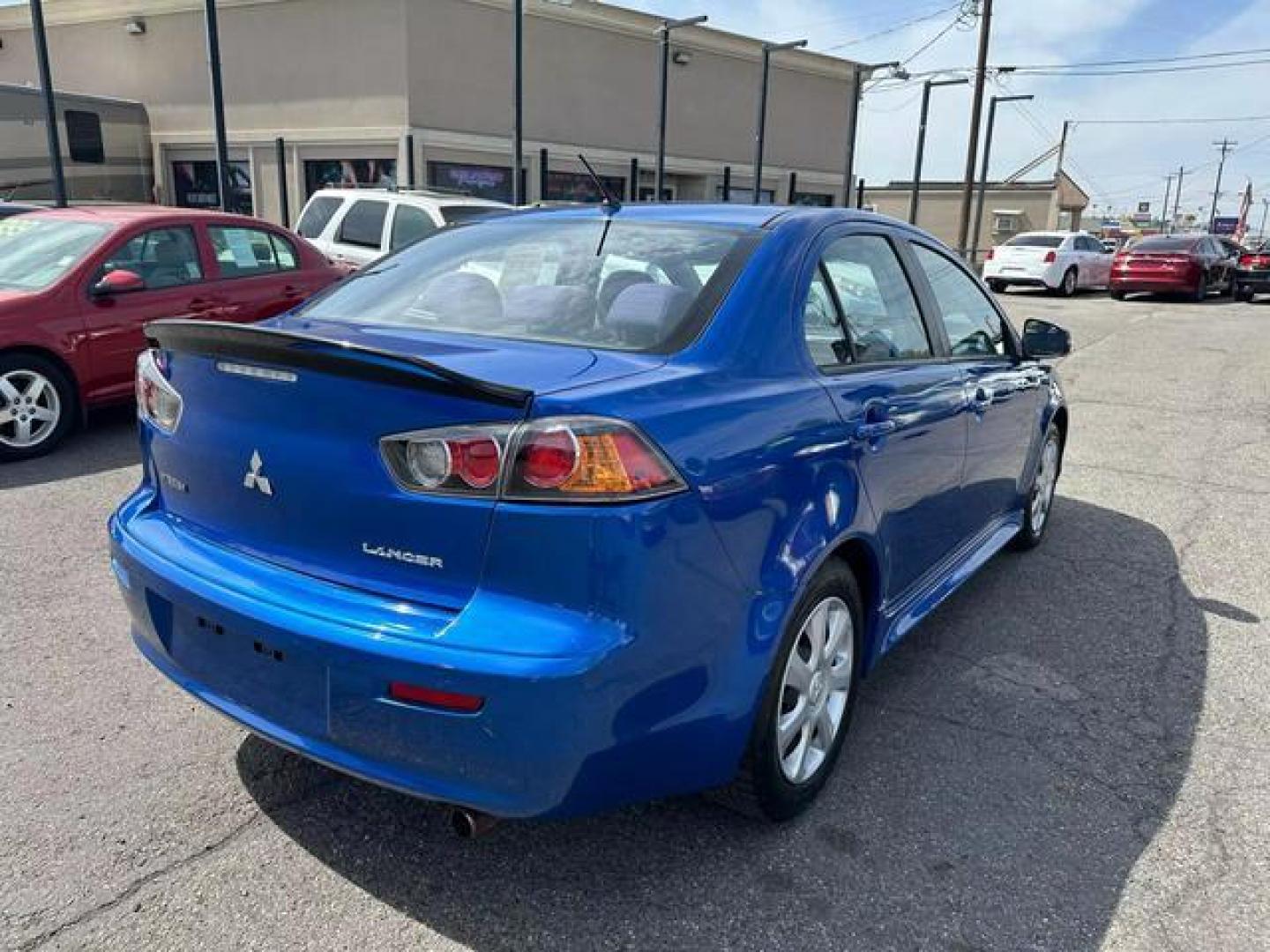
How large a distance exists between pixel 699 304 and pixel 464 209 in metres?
8.89

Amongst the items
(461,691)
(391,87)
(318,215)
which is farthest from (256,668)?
(391,87)

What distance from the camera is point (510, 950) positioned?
2.20m

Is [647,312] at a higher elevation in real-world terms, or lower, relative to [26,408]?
higher

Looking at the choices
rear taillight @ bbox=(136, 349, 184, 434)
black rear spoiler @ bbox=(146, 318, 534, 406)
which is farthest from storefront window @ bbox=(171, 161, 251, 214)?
black rear spoiler @ bbox=(146, 318, 534, 406)

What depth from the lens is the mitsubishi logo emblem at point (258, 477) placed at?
2.29 metres

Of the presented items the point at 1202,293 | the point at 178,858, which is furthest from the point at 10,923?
the point at 1202,293

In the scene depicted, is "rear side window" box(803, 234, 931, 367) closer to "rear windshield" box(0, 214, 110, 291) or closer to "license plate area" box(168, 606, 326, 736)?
"license plate area" box(168, 606, 326, 736)

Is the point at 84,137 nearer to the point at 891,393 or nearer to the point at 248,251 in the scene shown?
the point at 248,251

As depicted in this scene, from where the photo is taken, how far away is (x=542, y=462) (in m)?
2.01

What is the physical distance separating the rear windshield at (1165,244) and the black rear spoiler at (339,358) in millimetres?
25611

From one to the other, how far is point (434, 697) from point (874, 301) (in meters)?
2.02

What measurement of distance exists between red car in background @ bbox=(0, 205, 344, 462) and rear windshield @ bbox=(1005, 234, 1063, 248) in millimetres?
20855

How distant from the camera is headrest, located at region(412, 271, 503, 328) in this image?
282cm

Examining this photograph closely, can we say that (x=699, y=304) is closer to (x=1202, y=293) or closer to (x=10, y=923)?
(x=10, y=923)
